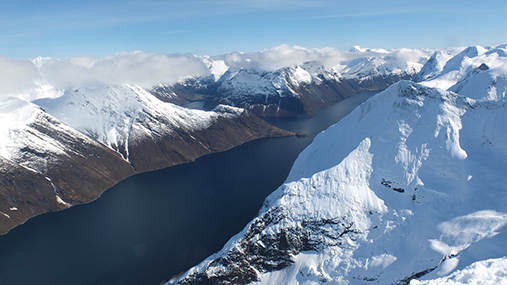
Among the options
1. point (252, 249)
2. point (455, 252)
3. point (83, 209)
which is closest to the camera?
point (455, 252)

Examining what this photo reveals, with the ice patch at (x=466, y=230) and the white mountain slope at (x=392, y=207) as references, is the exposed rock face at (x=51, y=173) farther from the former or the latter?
the ice patch at (x=466, y=230)

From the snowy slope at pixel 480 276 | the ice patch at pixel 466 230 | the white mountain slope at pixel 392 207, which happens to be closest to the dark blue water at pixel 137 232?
the white mountain slope at pixel 392 207

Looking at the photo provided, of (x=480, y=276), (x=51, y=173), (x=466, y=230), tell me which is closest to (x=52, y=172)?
(x=51, y=173)

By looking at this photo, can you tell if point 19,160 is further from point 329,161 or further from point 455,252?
point 455,252

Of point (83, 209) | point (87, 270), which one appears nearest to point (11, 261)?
point (87, 270)

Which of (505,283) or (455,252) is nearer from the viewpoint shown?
(505,283)

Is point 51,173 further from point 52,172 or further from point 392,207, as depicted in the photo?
point 392,207

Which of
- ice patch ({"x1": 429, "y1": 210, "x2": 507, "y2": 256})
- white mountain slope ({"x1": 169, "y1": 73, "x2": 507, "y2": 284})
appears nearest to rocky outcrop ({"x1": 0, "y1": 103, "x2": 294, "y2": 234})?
white mountain slope ({"x1": 169, "y1": 73, "x2": 507, "y2": 284})
